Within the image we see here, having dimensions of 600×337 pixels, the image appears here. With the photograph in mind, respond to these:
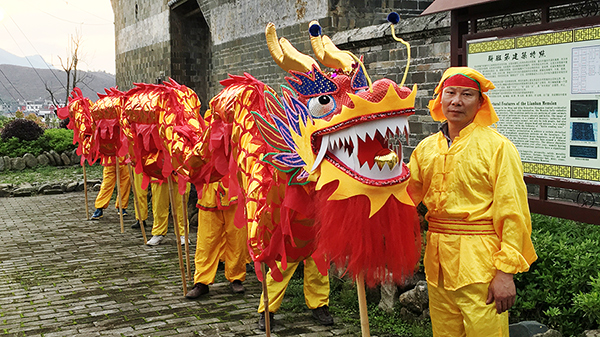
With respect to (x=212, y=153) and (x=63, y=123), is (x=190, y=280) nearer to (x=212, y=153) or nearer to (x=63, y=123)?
(x=212, y=153)

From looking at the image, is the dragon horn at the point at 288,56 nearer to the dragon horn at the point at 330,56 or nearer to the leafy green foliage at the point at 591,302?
the dragon horn at the point at 330,56

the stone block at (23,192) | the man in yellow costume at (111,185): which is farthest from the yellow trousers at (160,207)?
the stone block at (23,192)

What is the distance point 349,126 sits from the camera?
7.58 feet

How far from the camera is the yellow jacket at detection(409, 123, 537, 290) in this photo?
8.50ft

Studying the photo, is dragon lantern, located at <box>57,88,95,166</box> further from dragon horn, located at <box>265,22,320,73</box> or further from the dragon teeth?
the dragon teeth

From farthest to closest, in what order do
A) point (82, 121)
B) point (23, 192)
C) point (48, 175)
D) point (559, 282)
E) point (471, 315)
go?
point (48, 175) → point (23, 192) → point (82, 121) → point (559, 282) → point (471, 315)

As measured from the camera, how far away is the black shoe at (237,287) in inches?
220

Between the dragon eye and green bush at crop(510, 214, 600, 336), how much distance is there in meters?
2.08

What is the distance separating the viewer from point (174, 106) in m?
5.69

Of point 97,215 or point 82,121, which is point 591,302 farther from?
point 97,215

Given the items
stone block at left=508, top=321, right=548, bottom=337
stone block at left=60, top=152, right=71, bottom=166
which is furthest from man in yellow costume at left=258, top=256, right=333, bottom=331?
stone block at left=60, top=152, right=71, bottom=166

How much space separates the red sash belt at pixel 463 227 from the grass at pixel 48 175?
A: 12.3 metres

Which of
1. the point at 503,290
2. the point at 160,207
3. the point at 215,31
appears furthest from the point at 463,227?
the point at 215,31

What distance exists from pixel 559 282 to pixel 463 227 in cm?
126
